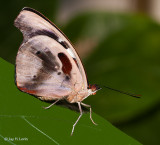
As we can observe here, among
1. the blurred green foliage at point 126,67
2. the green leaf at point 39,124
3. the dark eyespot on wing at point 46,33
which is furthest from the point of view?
the blurred green foliage at point 126,67

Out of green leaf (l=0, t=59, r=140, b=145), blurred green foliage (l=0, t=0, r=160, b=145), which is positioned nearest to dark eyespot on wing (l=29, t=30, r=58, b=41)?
green leaf (l=0, t=59, r=140, b=145)

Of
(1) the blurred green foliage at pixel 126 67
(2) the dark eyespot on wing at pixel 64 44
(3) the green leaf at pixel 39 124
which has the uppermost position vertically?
(2) the dark eyespot on wing at pixel 64 44

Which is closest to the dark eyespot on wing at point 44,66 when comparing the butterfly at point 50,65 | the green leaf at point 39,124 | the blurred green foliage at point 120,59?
the butterfly at point 50,65

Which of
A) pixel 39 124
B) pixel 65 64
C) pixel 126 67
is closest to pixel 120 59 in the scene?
pixel 126 67

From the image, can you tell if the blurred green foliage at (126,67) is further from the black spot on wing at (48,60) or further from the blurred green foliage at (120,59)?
the black spot on wing at (48,60)

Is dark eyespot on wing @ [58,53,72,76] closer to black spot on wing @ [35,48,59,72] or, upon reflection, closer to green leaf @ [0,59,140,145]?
black spot on wing @ [35,48,59,72]

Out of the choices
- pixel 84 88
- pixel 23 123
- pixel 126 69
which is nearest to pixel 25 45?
pixel 84 88
